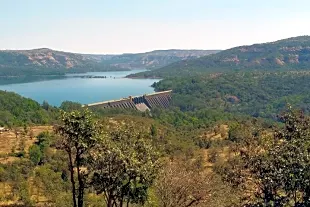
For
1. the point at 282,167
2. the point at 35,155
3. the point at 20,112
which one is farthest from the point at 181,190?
the point at 20,112

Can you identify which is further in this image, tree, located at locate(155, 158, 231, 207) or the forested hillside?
the forested hillside

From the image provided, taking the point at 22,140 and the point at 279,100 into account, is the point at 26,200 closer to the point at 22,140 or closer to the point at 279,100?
the point at 22,140

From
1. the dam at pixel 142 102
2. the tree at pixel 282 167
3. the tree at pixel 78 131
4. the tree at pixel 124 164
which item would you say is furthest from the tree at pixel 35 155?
the dam at pixel 142 102

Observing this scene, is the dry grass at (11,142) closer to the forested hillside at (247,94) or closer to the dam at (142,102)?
the dam at (142,102)

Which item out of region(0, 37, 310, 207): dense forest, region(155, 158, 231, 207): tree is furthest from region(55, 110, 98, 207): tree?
region(155, 158, 231, 207): tree

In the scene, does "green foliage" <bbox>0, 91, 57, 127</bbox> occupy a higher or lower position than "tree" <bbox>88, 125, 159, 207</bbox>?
lower

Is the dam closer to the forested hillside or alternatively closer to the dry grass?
the forested hillside

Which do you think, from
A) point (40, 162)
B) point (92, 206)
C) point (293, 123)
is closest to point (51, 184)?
point (40, 162)
